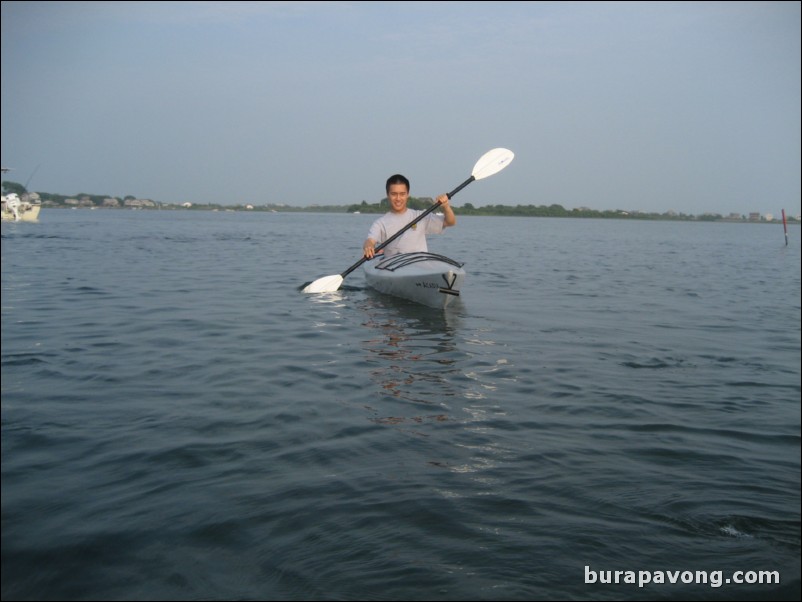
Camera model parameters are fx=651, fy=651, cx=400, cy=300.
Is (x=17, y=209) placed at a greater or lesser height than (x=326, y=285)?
greater

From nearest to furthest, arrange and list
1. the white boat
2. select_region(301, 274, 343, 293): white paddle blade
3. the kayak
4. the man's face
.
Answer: the kayak, the man's face, select_region(301, 274, 343, 293): white paddle blade, the white boat

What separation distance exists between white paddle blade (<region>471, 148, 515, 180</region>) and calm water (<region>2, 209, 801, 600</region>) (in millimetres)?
3358

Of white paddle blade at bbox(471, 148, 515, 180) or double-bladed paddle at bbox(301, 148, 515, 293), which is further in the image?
white paddle blade at bbox(471, 148, 515, 180)

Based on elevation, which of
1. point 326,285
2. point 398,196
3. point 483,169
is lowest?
point 326,285

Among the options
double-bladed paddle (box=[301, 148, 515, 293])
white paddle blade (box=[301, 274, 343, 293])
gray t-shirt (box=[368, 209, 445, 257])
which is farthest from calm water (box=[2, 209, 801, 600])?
white paddle blade (box=[301, 274, 343, 293])

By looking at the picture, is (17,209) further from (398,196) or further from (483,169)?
(483,169)

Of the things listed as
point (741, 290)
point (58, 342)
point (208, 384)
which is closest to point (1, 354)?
point (58, 342)

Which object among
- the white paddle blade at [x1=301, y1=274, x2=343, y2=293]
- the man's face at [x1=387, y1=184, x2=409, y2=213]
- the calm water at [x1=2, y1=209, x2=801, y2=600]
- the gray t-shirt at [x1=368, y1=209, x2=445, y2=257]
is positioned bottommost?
the calm water at [x1=2, y1=209, x2=801, y2=600]

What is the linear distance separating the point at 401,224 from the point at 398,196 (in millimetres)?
559

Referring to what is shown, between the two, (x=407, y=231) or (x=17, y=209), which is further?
(x=17, y=209)

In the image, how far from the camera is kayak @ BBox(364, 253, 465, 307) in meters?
9.58

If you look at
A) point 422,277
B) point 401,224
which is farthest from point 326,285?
point 422,277

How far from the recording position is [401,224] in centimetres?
1109

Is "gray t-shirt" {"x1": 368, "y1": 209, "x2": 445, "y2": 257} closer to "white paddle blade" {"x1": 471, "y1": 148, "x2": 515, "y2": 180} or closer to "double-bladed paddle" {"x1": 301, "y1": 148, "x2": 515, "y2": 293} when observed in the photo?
"double-bladed paddle" {"x1": 301, "y1": 148, "x2": 515, "y2": 293}
